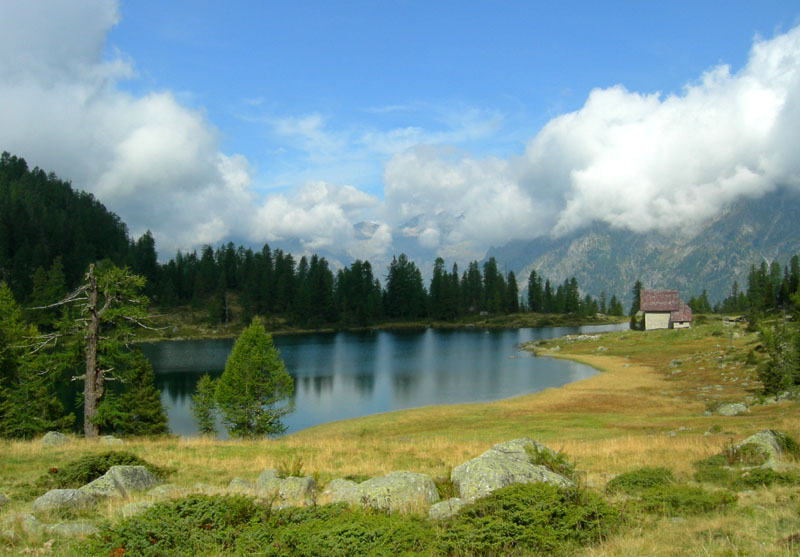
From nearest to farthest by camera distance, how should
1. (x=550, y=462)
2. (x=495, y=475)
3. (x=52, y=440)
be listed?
(x=495, y=475) < (x=550, y=462) < (x=52, y=440)

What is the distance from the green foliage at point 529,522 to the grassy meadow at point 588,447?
375 millimetres

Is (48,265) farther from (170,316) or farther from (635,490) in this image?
(635,490)

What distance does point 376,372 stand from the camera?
72062 millimetres

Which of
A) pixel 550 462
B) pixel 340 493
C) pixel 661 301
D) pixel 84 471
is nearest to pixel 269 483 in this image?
pixel 340 493

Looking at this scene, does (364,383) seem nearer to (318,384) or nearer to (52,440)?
(318,384)

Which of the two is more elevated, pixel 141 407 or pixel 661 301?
pixel 661 301

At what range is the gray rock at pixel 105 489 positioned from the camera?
10766mm

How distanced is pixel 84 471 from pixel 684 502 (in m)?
13.9

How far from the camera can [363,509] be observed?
8.93 meters

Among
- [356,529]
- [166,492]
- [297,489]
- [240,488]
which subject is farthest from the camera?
[240,488]

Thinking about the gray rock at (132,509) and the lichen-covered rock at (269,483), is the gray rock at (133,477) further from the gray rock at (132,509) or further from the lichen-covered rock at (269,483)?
the lichen-covered rock at (269,483)

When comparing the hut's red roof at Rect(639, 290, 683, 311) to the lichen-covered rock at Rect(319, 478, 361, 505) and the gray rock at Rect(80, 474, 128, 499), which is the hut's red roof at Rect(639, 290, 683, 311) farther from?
the gray rock at Rect(80, 474, 128, 499)

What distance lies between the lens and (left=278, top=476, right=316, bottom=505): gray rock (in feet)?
36.1

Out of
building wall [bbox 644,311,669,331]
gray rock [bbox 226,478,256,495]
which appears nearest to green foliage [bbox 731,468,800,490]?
gray rock [bbox 226,478,256,495]
